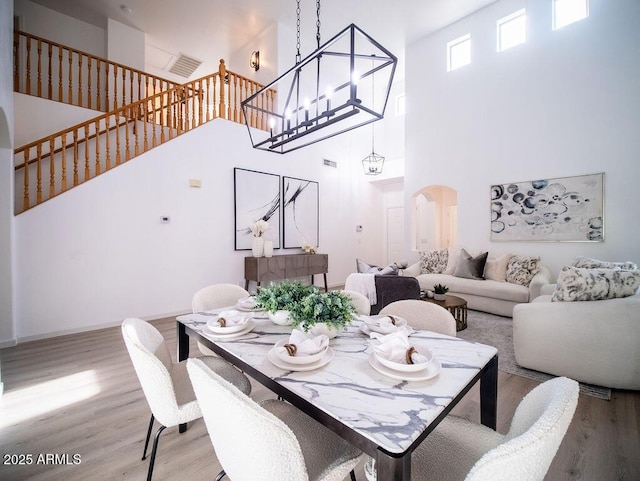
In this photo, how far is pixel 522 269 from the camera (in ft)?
14.3

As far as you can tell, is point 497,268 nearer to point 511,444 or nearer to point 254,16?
point 511,444

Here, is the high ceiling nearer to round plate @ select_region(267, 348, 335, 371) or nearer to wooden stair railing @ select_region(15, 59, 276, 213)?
wooden stair railing @ select_region(15, 59, 276, 213)

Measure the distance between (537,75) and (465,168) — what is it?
5.56 ft

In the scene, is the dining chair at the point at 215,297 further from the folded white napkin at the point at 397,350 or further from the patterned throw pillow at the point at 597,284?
the patterned throw pillow at the point at 597,284

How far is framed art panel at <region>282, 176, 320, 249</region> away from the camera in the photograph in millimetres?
5828

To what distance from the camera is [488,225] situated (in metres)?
5.16

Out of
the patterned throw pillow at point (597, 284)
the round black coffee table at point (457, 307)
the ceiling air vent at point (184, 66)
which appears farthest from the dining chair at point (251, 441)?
the ceiling air vent at point (184, 66)

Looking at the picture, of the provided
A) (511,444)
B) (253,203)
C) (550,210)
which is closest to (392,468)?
(511,444)

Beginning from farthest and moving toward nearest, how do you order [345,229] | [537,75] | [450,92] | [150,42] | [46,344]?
[345,229] < [150,42] < [450,92] < [537,75] < [46,344]

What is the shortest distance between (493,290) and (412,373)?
392 cm

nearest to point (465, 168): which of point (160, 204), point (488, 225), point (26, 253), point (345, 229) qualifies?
point (488, 225)

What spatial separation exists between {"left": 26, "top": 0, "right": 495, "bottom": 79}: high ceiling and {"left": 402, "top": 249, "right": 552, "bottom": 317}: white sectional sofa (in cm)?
473

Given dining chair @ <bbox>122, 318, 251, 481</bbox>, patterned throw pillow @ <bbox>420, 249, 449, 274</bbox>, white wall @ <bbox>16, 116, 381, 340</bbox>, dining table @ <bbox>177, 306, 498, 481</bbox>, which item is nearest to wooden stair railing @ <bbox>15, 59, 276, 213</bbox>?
white wall @ <bbox>16, 116, 381, 340</bbox>

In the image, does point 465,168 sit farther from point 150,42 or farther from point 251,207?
point 150,42
